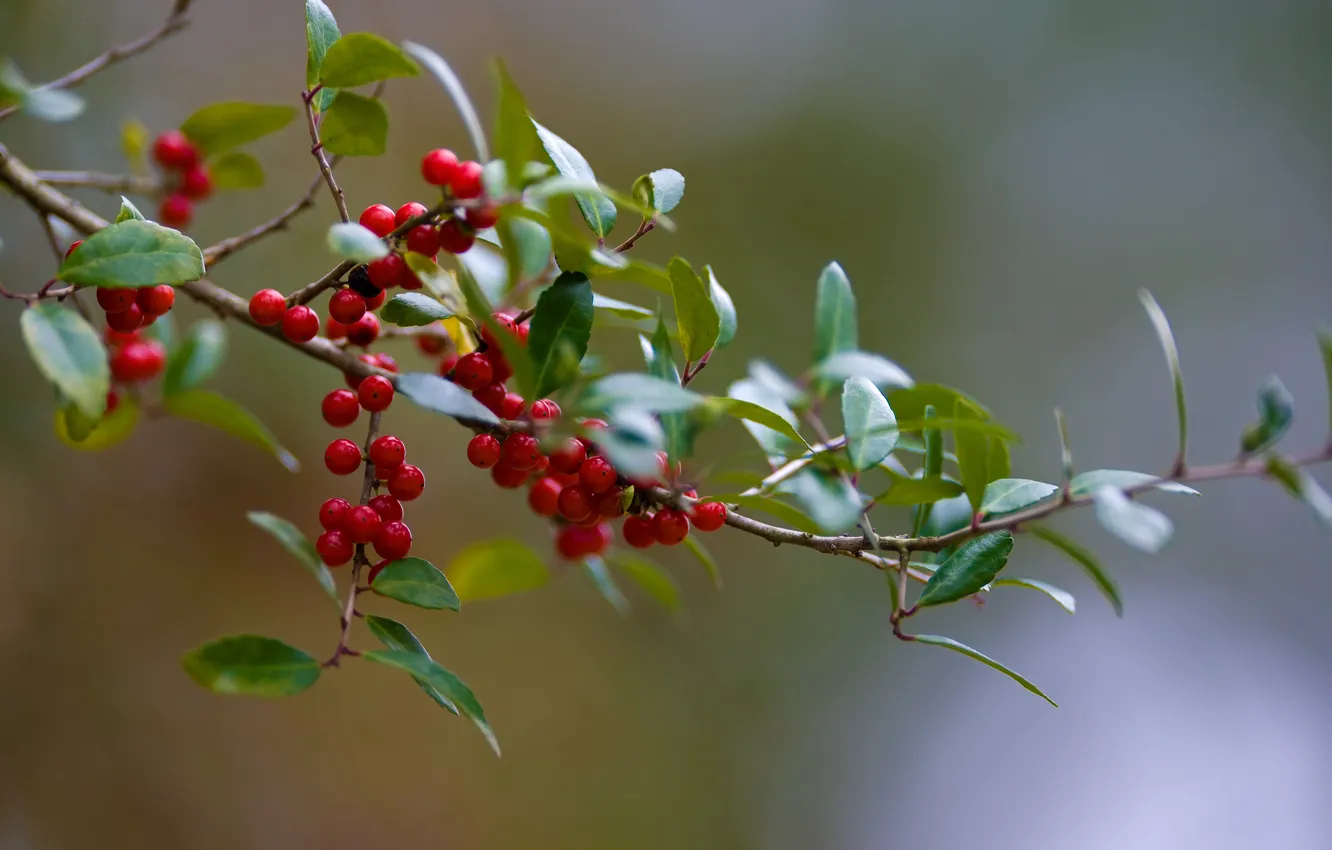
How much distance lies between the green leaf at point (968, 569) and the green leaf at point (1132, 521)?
89 mm

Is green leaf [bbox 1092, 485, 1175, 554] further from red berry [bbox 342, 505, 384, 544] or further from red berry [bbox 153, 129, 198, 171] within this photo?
red berry [bbox 153, 129, 198, 171]

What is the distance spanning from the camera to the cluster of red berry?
3.11 ft

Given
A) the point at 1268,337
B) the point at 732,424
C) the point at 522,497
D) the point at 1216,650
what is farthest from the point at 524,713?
the point at 1268,337

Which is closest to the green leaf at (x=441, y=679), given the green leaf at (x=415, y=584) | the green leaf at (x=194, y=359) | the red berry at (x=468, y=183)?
the green leaf at (x=415, y=584)

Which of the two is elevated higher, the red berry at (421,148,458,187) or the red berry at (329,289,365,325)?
the red berry at (421,148,458,187)

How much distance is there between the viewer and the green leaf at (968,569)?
522 millimetres

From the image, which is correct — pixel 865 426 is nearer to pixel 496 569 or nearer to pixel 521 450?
pixel 521 450

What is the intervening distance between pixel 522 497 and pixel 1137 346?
4.89 feet

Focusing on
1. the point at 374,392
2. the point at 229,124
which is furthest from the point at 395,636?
the point at 229,124

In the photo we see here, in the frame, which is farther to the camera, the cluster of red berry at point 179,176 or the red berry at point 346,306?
the cluster of red berry at point 179,176

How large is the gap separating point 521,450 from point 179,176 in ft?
2.18

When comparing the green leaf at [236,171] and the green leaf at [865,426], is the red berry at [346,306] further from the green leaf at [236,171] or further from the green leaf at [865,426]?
the green leaf at [236,171]

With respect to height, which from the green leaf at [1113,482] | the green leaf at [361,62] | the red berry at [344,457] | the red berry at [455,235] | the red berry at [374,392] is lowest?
the red berry at [344,457]

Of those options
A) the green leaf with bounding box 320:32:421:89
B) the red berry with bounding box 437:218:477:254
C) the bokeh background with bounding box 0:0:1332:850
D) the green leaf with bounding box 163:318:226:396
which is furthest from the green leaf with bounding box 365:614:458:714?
the bokeh background with bounding box 0:0:1332:850
